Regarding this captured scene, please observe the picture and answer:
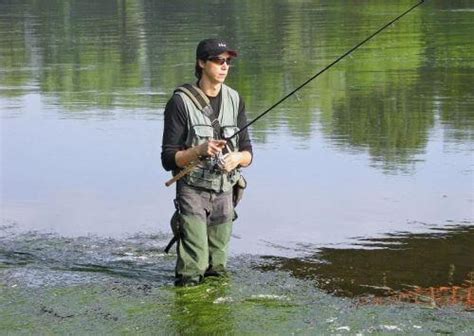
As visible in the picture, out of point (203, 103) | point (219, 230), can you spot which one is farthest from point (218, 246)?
point (203, 103)

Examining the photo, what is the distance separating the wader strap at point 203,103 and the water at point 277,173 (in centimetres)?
102

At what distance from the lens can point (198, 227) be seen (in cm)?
713

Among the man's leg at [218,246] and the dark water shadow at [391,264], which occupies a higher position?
the man's leg at [218,246]

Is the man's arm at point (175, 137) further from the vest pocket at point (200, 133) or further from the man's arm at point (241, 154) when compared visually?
the man's arm at point (241, 154)

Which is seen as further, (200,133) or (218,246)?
(218,246)

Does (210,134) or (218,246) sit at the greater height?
(210,134)

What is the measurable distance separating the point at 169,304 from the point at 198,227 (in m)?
0.52

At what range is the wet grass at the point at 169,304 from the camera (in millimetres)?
6430

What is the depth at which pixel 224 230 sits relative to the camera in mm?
7383

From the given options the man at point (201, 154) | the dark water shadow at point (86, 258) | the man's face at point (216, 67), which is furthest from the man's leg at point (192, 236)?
the man's face at point (216, 67)

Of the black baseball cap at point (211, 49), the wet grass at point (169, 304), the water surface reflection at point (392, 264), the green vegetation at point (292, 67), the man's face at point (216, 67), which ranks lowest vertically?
the water surface reflection at point (392, 264)

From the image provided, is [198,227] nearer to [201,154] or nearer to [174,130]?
[201,154]

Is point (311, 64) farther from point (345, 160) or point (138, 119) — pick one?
point (345, 160)

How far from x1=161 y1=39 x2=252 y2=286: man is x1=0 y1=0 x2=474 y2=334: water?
30 centimetres
